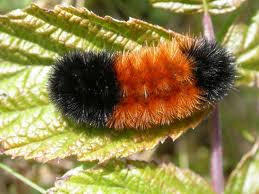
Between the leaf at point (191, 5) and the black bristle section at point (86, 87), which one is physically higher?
the leaf at point (191, 5)

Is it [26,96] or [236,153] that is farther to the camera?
[236,153]

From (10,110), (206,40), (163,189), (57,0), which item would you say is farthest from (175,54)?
(57,0)

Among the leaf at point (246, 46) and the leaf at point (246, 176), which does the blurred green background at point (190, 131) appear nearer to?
the leaf at point (246, 176)

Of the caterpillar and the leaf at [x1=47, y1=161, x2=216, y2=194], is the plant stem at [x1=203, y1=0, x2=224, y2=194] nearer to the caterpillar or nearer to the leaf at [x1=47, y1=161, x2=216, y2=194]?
the leaf at [x1=47, y1=161, x2=216, y2=194]

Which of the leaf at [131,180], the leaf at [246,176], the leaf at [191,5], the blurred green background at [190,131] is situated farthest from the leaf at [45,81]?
the blurred green background at [190,131]

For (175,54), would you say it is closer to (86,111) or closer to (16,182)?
(86,111)

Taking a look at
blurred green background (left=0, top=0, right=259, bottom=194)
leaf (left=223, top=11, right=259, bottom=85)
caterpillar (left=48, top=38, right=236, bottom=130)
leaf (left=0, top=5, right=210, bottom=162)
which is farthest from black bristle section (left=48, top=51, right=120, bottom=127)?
blurred green background (left=0, top=0, right=259, bottom=194)

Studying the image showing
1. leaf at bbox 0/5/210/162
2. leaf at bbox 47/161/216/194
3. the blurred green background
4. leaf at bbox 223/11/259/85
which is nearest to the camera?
leaf at bbox 47/161/216/194

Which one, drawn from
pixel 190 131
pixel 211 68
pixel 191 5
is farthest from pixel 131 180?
pixel 190 131
